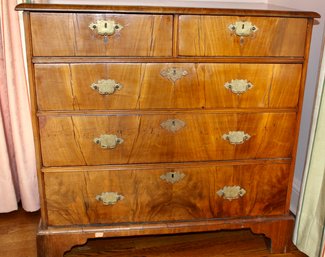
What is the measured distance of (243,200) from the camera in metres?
1.68

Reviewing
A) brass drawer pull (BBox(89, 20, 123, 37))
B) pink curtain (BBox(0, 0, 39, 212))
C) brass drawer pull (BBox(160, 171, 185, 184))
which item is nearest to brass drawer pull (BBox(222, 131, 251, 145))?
brass drawer pull (BBox(160, 171, 185, 184))

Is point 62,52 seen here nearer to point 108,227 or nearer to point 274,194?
point 108,227

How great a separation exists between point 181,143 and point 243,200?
1.28ft

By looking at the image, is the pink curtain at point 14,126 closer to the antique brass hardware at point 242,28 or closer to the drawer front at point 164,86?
the drawer front at point 164,86

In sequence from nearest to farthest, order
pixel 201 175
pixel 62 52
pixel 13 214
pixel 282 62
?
pixel 62 52 → pixel 282 62 → pixel 201 175 → pixel 13 214

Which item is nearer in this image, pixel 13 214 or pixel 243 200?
pixel 243 200

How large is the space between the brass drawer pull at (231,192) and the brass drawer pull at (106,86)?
2.03 feet

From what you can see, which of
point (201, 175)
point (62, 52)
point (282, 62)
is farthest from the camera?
point (201, 175)

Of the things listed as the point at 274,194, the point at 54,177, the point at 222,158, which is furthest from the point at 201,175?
the point at 54,177

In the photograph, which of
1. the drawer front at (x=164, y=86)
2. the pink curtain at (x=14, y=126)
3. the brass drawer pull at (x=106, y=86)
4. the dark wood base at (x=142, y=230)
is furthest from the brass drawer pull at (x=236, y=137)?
the pink curtain at (x=14, y=126)

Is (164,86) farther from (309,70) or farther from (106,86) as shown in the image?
(309,70)

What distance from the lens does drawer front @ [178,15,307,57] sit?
1419mm

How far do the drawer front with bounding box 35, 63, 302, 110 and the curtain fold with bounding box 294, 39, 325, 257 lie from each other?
13 cm

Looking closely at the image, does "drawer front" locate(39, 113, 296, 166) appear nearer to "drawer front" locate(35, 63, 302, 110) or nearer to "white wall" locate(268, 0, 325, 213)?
"drawer front" locate(35, 63, 302, 110)
